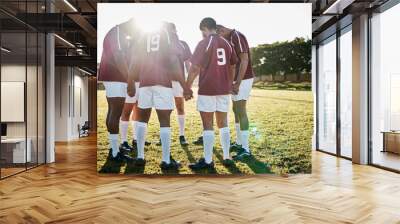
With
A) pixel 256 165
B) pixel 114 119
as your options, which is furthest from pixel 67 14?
pixel 256 165

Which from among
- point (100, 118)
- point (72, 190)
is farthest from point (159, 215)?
point (100, 118)

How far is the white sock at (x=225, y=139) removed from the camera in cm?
643

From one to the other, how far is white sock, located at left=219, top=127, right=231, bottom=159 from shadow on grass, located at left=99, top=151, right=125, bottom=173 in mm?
1673

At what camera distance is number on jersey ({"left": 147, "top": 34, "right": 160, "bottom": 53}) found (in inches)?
250

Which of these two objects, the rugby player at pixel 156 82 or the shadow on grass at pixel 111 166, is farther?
the shadow on grass at pixel 111 166

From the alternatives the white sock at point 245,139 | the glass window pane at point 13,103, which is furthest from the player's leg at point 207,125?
the glass window pane at point 13,103

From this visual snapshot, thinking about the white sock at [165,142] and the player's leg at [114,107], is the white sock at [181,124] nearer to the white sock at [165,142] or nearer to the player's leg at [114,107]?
the white sock at [165,142]

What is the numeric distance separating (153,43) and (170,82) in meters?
0.68

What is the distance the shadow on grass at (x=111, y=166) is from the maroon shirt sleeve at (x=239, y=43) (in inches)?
105

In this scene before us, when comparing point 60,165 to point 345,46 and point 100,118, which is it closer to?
point 100,118

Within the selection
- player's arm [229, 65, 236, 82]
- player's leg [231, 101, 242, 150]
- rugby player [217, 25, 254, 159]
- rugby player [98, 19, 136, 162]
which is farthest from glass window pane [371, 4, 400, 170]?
rugby player [98, 19, 136, 162]

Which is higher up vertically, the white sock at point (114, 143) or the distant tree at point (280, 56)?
the distant tree at point (280, 56)

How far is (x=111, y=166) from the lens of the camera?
256 inches

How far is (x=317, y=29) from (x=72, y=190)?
21.6ft
